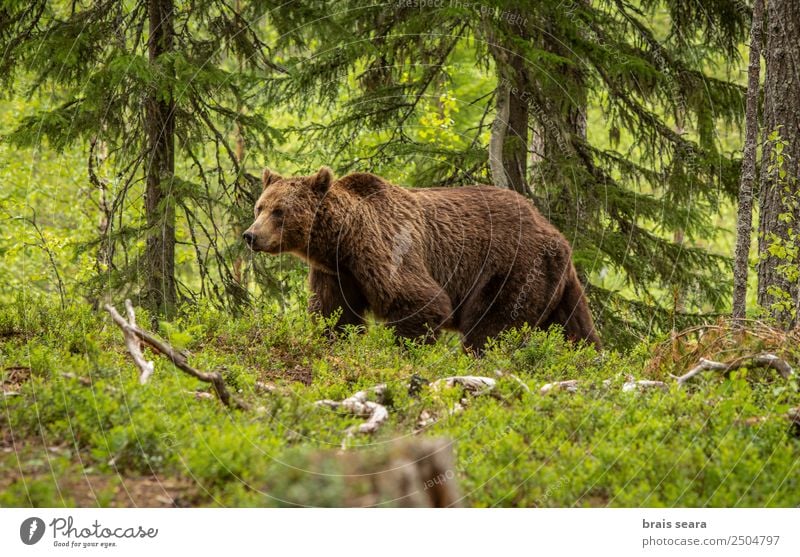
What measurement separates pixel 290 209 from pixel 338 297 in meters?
1.10

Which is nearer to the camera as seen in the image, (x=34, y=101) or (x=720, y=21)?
(x=720, y=21)

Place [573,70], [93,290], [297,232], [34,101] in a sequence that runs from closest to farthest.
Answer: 1. [297,232]
2. [93,290]
3. [573,70]
4. [34,101]

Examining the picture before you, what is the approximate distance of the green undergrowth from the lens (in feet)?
13.7

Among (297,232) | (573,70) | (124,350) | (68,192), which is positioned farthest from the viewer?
(68,192)

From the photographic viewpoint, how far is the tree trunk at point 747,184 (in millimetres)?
6941

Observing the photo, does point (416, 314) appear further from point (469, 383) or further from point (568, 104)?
point (568, 104)

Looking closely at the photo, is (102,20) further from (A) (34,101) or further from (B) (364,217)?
(A) (34,101)

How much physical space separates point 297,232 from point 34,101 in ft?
37.0

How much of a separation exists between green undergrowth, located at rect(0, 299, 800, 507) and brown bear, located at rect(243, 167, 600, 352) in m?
2.29

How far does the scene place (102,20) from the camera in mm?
8641

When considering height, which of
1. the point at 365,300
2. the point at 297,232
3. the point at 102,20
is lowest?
the point at 365,300
